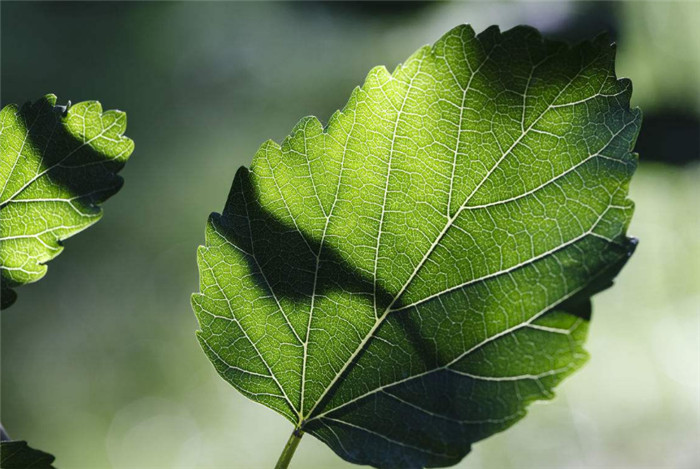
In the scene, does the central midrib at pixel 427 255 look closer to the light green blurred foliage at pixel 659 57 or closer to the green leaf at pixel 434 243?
the green leaf at pixel 434 243

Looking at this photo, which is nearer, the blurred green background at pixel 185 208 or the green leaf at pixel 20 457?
the green leaf at pixel 20 457

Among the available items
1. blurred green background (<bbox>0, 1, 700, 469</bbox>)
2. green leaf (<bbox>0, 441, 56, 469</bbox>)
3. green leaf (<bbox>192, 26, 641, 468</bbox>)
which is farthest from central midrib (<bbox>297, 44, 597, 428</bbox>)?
blurred green background (<bbox>0, 1, 700, 469</bbox>)

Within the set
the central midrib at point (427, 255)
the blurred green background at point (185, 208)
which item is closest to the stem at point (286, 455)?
the central midrib at point (427, 255)

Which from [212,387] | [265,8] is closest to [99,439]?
[212,387]

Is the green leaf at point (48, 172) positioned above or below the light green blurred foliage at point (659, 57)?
below

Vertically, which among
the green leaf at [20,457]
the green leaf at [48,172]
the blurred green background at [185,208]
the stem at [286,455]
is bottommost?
the green leaf at [20,457]

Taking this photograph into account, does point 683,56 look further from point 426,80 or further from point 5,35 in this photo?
point 426,80
